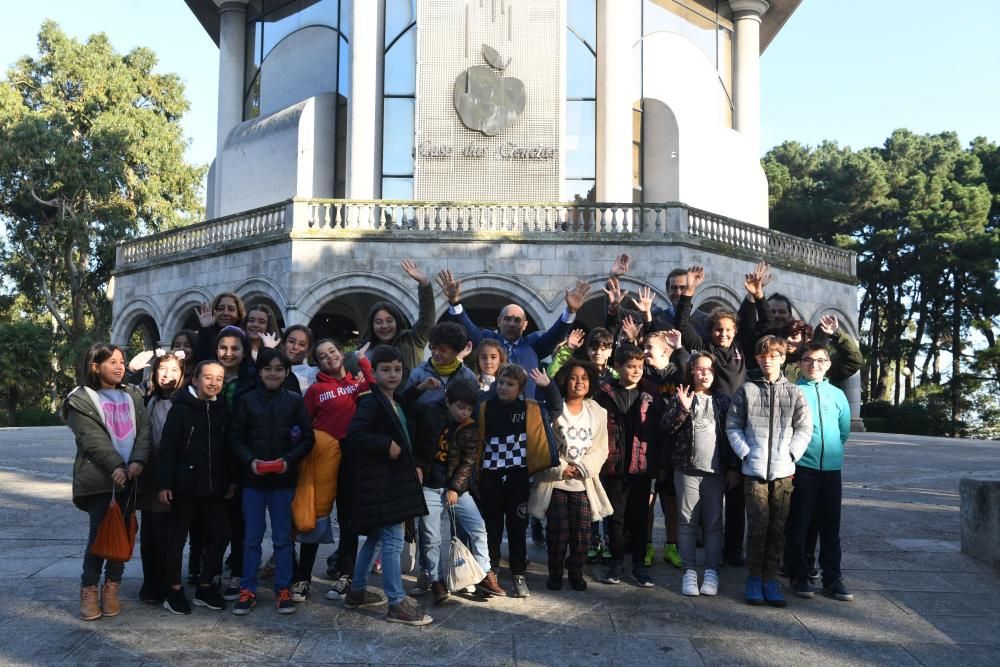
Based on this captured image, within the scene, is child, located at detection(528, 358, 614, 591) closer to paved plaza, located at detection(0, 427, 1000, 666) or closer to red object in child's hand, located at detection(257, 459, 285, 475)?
paved plaza, located at detection(0, 427, 1000, 666)

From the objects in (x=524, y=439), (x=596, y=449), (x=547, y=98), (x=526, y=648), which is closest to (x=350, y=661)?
(x=526, y=648)

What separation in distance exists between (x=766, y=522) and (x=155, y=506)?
374 cm

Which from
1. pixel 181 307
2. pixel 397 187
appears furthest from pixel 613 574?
pixel 181 307

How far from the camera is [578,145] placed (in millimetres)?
20438

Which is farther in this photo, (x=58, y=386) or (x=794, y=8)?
(x=58, y=386)

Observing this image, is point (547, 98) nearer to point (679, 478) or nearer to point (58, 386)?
point (679, 478)

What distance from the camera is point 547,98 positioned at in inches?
778

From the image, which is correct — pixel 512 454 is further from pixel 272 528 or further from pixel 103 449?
pixel 103 449

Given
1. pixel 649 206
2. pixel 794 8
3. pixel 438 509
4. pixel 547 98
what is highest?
pixel 794 8

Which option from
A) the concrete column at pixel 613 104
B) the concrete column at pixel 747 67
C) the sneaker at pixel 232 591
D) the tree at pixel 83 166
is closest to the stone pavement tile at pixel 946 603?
the sneaker at pixel 232 591

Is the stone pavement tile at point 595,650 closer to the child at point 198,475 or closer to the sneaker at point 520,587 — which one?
the sneaker at point 520,587

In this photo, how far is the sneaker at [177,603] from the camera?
5.14 metres

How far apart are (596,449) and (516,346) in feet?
4.37

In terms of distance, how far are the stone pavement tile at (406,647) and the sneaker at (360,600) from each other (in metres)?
0.43
